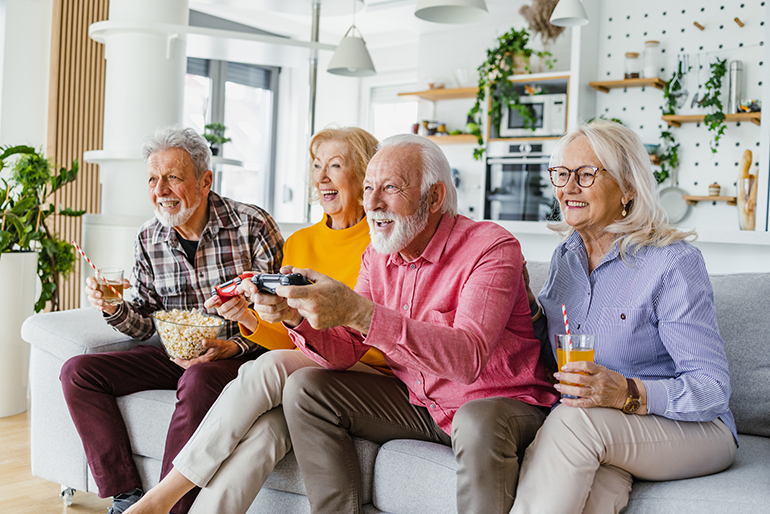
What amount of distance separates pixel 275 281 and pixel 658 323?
88cm

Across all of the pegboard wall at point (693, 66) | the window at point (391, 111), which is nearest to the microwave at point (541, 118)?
the pegboard wall at point (693, 66)

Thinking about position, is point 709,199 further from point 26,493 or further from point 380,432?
point 26,493

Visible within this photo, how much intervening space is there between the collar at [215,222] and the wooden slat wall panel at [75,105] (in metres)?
3.27

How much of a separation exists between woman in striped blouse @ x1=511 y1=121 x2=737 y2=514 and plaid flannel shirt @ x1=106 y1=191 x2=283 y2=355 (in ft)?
3.29

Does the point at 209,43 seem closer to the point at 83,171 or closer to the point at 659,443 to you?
the point at 83,171

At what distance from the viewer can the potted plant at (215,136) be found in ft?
16.3

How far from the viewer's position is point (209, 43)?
364 centimetres

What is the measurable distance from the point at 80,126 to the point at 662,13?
180 inches

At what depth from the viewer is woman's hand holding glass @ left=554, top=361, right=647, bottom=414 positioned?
1400 millimetres

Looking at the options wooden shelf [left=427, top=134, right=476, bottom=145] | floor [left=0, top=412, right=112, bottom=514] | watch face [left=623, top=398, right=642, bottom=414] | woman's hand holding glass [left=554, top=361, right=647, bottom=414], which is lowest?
floor [left=0, top=412, right=112, bottom=514]

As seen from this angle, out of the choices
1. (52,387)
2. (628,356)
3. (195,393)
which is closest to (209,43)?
(52,387)

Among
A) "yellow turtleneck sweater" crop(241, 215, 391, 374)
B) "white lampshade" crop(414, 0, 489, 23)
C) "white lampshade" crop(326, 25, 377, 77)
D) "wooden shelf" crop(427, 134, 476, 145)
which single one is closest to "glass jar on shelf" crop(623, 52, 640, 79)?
"wooden shelf" crop(427, 134, 476, 145)

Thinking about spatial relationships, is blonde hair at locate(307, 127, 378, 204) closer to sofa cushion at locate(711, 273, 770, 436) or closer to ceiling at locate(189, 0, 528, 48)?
sofa cushion at locate(711, 273, 770, 436)

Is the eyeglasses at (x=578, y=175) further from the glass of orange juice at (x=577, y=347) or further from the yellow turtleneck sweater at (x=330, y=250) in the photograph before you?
the yellow turtleneck sweater at (x=330, y=250)
